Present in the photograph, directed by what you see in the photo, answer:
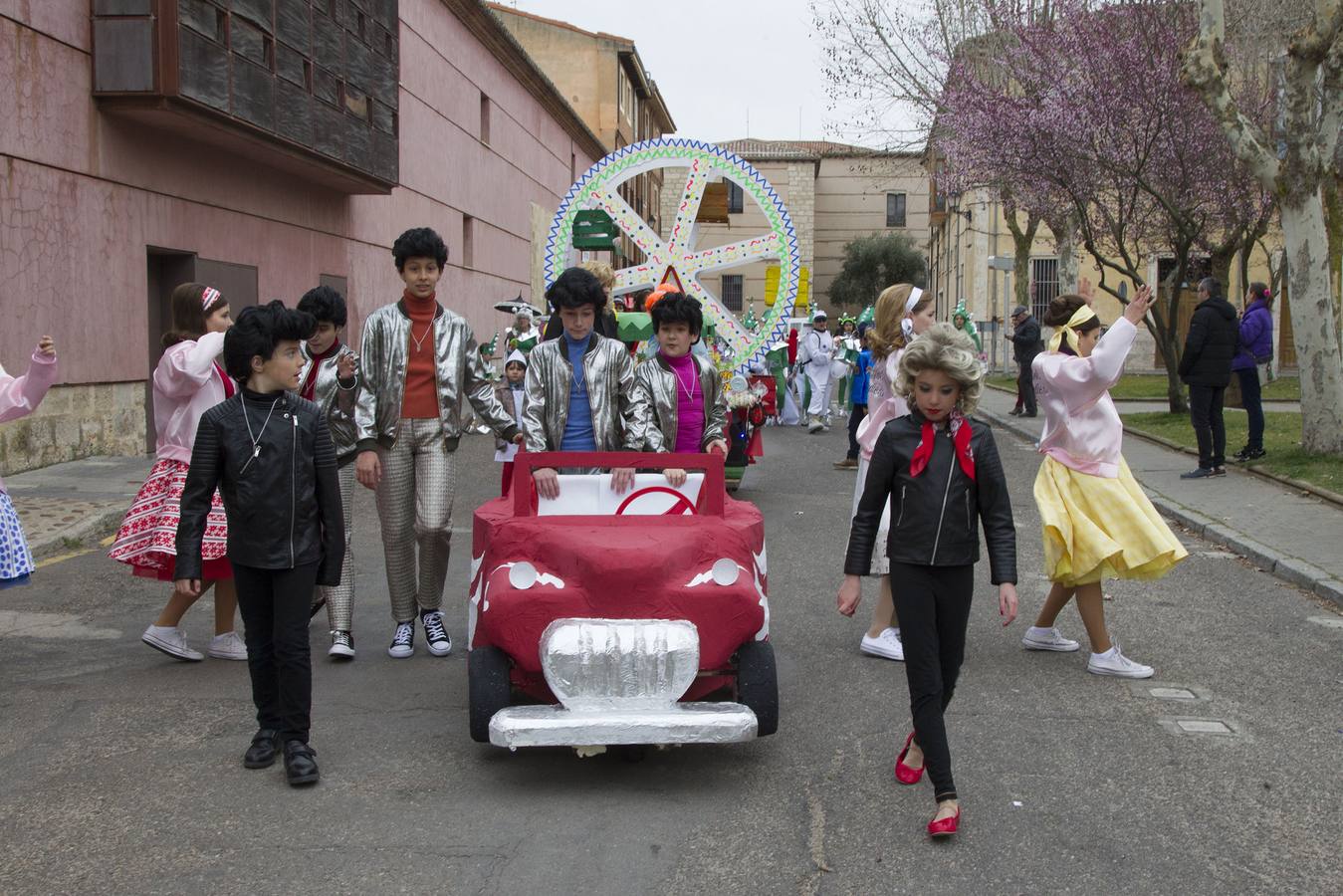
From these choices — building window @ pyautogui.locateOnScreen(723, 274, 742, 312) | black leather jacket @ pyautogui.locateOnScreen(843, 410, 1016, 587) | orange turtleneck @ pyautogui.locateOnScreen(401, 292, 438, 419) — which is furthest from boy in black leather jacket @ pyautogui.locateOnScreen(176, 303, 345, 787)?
building window @ pyautogui.locateOnScreen(723, 274, 742, 312)

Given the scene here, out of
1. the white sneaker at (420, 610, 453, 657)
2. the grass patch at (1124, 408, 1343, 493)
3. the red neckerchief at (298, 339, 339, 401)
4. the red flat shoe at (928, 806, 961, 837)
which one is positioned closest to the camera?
the red flat shoe at (928, 806, 961, 837)

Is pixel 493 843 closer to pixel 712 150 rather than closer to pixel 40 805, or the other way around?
pixel 40 805

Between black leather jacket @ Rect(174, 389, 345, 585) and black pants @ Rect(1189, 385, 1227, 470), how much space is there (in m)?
10.5

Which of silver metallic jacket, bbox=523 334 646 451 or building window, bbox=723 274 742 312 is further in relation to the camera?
building window, bbox=723 274 742 312

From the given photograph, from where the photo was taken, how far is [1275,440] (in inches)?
620

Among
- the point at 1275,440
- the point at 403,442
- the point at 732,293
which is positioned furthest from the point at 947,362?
the point at 732,293

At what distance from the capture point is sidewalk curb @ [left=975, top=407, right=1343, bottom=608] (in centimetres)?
783

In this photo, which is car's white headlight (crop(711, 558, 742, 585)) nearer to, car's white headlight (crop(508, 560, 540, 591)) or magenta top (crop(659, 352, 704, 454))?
car's white headlight (crop(508, 560, 540, 591))

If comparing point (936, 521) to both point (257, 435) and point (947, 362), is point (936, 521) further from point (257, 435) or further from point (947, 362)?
point (257, 435)

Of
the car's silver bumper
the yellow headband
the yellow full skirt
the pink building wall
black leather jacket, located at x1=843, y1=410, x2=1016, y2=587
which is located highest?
the pink building wall

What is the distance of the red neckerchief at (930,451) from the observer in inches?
163

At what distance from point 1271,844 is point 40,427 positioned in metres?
12.1

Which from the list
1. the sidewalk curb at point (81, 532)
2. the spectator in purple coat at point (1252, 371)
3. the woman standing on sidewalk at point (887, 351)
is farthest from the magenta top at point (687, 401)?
the spectator in purple coat at point (1252, 371)

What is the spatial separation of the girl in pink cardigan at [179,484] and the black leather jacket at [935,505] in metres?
3.04
